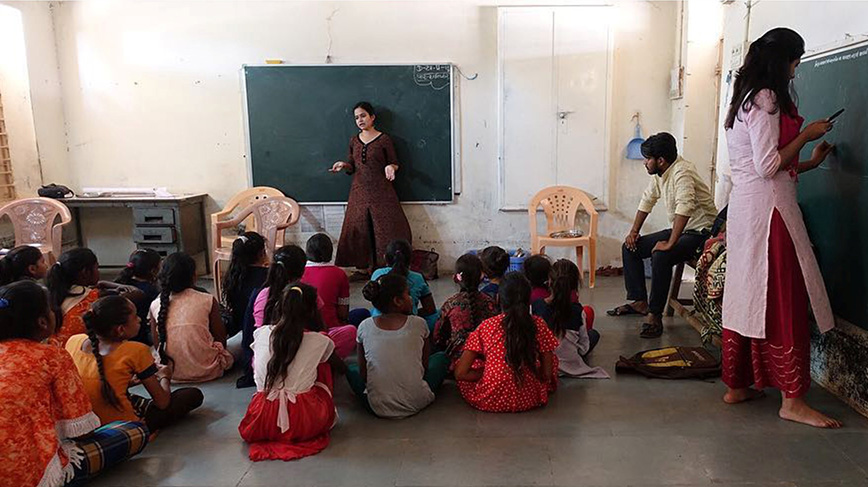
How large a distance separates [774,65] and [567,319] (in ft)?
4.84

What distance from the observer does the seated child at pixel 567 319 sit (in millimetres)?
3127

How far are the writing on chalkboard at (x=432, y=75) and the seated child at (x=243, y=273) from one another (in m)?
2.58

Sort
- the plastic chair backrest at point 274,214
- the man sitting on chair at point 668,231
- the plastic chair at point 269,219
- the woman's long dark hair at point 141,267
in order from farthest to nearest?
the plastic chair backrest at point 274,214, the plastic chair at point 269,219, the man sitting on chair at point 668,231, the woman's long dark hair at point 141,267

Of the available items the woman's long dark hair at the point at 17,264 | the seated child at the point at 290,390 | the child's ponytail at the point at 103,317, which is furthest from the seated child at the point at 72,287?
the seated child at the point at 290,390

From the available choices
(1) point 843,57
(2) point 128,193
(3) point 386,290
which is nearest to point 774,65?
(1) point 843,57

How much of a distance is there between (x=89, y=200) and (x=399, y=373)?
3946 millimetres

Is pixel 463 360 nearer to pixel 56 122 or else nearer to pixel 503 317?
pixel 503 317

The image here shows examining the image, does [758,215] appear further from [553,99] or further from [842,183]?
[553,99]

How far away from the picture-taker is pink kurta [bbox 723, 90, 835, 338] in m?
2.50

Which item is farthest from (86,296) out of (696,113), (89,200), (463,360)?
(696,113)

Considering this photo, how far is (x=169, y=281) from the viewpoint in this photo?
10.2 feet

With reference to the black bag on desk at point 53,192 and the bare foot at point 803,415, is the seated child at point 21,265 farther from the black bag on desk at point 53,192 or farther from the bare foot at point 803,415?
the bare foot at point 803,415

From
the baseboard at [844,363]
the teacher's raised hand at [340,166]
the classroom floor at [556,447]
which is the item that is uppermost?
the teacher's raised hand at [340,166]

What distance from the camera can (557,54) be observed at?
5.42 m
